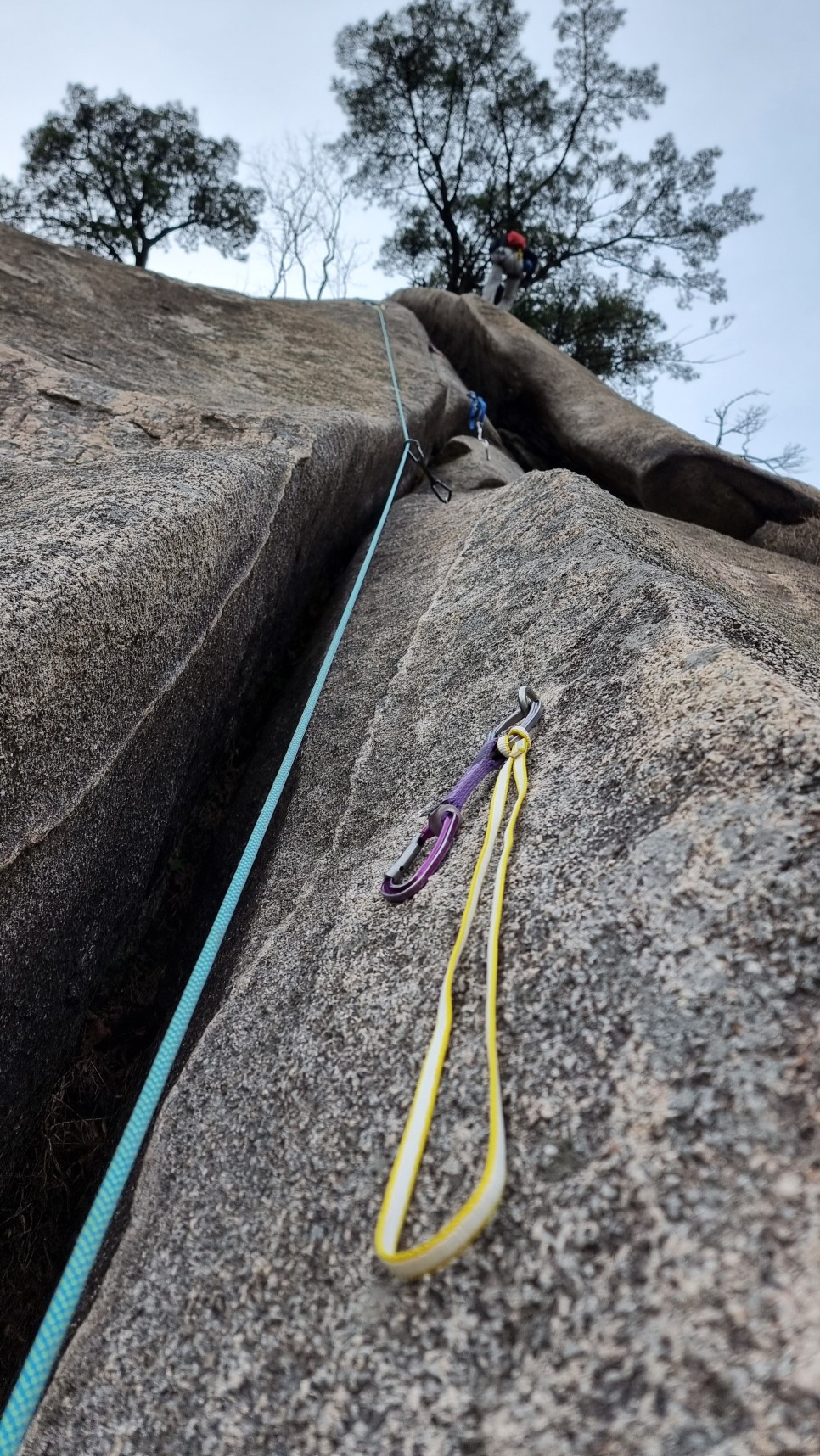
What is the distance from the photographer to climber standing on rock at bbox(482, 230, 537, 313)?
35.0 feet

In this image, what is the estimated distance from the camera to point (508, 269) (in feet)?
36.2

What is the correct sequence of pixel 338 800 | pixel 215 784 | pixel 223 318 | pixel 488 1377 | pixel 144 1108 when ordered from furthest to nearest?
pixel 223 318, pixel 215 784, pixel 338 800, pixel 144 1108, pixel 488 1377

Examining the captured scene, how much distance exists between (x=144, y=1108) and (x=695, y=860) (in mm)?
998

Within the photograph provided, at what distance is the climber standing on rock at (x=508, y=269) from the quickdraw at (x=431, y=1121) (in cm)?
1127

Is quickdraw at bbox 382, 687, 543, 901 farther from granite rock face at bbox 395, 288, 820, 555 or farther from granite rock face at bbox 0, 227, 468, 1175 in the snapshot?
granite rock face at bbox 395, 288, 820, 555

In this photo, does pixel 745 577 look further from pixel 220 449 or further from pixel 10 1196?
pixel 10 1196

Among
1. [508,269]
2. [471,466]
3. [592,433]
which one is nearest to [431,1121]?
[471,466]

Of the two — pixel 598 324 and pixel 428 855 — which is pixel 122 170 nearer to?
pixel 598 324

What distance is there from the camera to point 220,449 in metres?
2.86

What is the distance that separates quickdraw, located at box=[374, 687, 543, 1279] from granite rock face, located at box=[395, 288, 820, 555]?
416cm

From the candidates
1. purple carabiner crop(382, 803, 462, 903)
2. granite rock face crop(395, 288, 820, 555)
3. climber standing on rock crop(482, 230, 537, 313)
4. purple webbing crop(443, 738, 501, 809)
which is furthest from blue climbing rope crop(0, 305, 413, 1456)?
climber standing on rock crop(482, 230, 537, 313)

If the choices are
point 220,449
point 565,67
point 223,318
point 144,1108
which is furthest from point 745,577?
point 565,67

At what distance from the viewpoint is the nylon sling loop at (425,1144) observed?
903 millimetres

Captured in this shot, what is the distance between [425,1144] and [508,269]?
41.4 ft
